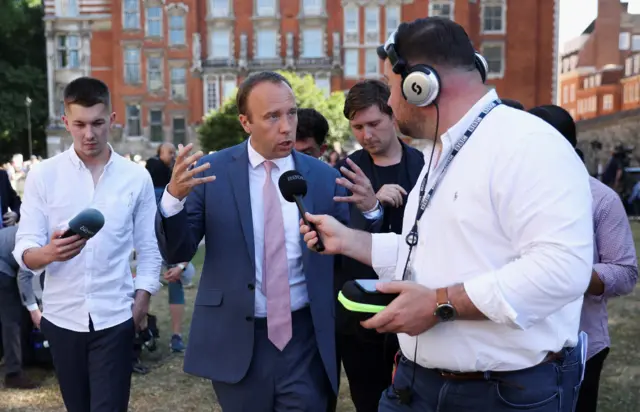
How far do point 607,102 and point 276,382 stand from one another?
Answer: 59.4 metres

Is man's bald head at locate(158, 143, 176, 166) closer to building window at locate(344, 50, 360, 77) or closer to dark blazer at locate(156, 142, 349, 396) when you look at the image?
dark blazer at locate(156, 142, 349, 396)

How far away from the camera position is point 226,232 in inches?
126

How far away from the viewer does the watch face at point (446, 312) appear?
198 cm

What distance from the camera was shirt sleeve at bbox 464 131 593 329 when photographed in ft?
6.04

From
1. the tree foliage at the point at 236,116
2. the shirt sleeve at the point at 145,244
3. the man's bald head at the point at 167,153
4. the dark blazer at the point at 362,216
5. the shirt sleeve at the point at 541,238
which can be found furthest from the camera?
the tree foliage at the point at 236,116

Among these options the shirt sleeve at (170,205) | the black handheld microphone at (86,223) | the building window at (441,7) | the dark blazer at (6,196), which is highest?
the building window at (441,7)

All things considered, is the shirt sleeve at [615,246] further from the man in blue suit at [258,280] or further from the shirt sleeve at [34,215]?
the shirt sleeve at [34,215]

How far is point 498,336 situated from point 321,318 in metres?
1.28

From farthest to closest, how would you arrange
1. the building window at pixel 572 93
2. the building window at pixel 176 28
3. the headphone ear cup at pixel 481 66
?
the building window at pixel 572 93
the building window at pixel 176 28
the headphone ear cup at pixel 481 66

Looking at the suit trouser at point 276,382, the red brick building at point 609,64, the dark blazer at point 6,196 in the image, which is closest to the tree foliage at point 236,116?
the red brick building at point 609,64

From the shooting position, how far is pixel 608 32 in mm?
55469

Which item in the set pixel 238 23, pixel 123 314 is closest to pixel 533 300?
pixel 123 314

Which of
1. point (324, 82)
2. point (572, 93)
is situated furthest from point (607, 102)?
point (324, 82)

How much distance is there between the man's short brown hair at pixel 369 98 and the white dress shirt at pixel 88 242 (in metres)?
1.41
